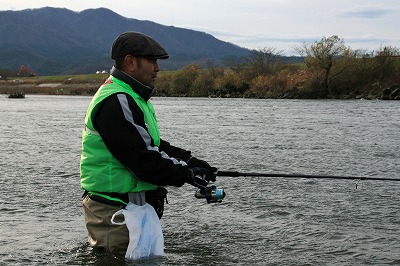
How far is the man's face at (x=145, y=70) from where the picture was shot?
524 cm

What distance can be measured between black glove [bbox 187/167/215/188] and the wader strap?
48 centimetres

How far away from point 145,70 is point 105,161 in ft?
3.13

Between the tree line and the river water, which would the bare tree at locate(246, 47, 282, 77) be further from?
the river water

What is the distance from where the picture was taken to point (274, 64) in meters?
115

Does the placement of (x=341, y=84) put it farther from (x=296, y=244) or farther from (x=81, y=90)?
(x=296, y=244)

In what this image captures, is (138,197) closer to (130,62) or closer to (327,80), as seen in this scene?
(130,62)

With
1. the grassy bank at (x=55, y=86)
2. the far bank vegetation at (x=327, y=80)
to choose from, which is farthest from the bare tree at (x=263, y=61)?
the grassy bank at (x=55, y=86)

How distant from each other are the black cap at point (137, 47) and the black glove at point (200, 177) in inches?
47.0

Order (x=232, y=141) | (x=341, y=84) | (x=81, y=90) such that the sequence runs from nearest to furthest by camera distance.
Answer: (x=232, y=141) → (x=341, y=84) → (x=81, y=90)

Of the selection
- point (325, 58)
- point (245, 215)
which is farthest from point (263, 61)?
point (245, 215)

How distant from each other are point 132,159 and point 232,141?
17.7m

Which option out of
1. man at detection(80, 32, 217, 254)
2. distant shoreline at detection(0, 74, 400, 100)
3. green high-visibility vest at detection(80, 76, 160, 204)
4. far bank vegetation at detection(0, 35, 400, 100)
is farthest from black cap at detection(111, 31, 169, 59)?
distant shoreline at detection(0, 74, 400, 100)

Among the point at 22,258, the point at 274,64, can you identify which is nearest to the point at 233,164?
the point at 22,258

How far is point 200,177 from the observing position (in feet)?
18.2
